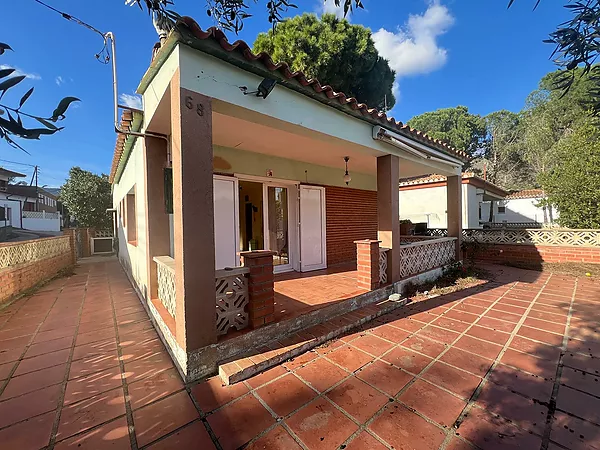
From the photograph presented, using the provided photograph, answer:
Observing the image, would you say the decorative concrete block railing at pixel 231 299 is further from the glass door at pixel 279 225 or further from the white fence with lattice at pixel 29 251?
the white fence with lattice at pixel 29 251

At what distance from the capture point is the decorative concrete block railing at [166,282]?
3.61 metres

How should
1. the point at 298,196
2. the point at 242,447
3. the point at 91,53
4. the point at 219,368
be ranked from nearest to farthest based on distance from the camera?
1. the point at 242,447
2. the point at 219,368
3. the point at 91,53
4. the point at 298,196

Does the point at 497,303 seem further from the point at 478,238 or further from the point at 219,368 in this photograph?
the point at 478,238

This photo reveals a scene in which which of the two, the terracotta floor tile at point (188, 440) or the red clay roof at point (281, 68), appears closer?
the terracotta floor tile at point (188, 440)

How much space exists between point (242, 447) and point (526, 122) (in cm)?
3708

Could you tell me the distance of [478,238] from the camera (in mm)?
10930

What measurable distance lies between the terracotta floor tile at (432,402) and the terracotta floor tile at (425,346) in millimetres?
736

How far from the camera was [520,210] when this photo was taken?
76.0 feet

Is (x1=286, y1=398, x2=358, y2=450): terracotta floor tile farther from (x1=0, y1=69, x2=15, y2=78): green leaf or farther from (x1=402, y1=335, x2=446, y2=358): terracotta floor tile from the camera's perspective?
(x1=0, y1=69, x2=15, y2=78): green leaf

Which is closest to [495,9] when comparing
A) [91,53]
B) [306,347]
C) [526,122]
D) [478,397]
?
[478,397]

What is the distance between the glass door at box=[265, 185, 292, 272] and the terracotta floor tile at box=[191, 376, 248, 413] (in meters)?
4.29

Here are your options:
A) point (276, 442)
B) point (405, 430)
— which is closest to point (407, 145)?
point (405, 430)

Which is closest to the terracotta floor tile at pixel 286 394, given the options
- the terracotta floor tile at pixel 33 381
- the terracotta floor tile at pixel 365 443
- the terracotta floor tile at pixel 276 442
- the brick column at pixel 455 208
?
the terracotta floor tile at pixel 276 442

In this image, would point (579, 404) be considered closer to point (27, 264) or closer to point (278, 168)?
point (278, 168)
